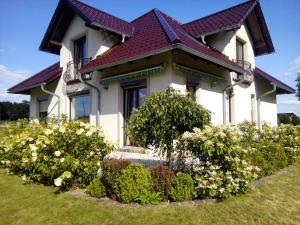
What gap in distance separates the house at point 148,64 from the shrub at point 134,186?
5.07 meters

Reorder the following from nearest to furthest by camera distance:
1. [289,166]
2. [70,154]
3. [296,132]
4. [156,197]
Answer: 1. [156,197]
2. [70,154]
3. [289,166]
4. [296,132]

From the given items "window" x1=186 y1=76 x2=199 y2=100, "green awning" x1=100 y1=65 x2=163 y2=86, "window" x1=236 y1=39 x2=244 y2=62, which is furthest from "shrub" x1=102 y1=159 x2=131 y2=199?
"window" x1=236 y1=39 x2=244 y2=62

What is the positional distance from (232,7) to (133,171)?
14.1 m

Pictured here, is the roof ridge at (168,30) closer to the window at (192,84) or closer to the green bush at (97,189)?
the window at (192,84)

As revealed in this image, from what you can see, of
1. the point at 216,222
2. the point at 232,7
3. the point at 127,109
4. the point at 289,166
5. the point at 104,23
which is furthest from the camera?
the point at 232,7

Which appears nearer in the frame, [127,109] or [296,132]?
[296,132]

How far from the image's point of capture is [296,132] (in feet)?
38.6

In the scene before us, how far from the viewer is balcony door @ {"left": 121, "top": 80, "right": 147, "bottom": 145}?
12141 mm

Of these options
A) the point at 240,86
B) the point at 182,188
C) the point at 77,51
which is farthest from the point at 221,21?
the point at 182,188

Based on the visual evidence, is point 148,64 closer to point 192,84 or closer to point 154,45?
point 154,45

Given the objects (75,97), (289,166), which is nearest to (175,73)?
(289,166)

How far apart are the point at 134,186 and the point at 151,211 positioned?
2.38 feet

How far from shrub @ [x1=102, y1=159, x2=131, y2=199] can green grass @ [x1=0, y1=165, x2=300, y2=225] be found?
1.66 ft

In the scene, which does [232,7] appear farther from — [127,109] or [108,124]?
[108,124]
